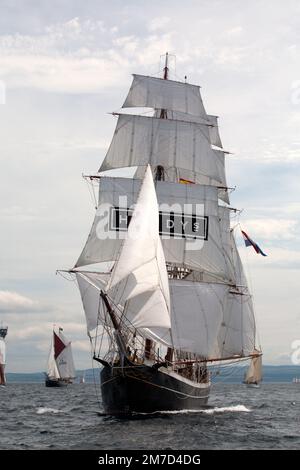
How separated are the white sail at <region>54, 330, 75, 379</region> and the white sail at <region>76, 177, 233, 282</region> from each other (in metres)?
74.4

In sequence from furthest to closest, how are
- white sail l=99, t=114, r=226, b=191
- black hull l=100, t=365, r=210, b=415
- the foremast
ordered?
white sail l=99, t=114, r=226, b=191
the foremast
black hull l=100, t=365, r=210, b=415

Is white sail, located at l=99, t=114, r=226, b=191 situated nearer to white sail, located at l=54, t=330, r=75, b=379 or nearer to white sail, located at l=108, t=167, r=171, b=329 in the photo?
white sail, located at l=108, t=167, r=171, b=329

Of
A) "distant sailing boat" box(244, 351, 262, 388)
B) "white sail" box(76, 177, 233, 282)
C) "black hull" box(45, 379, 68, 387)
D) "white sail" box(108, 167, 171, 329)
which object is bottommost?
"black hull" box(45, 379, 68, 387)

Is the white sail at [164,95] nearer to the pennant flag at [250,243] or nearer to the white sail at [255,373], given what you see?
the pennant flag at [250,243]

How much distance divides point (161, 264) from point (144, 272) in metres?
1.60

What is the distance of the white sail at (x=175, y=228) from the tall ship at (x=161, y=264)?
0.08 metres

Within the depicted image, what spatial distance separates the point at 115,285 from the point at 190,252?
16.4 meters

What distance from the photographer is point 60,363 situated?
13200 centimetres

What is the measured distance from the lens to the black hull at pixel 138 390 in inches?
1727

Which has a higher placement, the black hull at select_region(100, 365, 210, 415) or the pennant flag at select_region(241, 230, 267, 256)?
the pennant flag at select_region(241, 230, 267, 256)

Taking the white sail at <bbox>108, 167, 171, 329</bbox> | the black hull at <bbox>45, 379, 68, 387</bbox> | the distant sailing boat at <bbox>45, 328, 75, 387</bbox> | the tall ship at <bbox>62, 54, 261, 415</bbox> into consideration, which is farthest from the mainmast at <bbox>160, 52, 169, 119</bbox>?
the black hull at <bbox>45, 379, 68, 387</bbox>

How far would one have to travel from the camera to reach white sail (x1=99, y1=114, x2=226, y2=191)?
58.9 metres

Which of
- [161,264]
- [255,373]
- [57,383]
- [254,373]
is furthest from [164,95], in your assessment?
[57,383]

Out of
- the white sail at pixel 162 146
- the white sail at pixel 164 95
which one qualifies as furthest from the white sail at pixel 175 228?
the white sail at pixel 164 95
